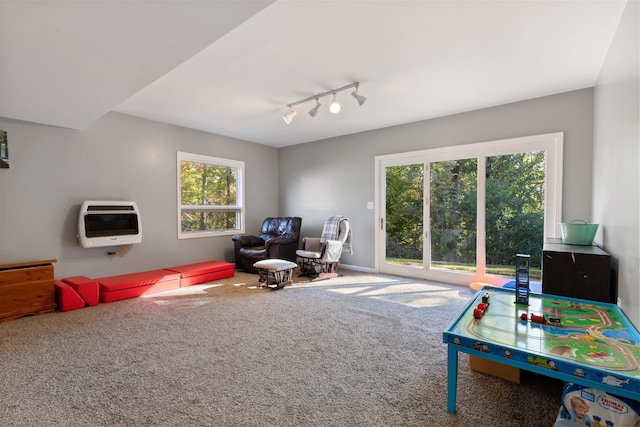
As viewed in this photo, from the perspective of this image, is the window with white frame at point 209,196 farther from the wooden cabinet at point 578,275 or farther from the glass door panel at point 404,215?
the wooden cabinet at point 578,275

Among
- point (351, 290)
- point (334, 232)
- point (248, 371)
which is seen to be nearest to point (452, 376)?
point (248, 371)

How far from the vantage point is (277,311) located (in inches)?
127

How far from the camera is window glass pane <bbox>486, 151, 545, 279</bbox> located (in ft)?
12.3

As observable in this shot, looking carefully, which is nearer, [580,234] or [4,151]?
[580,234]

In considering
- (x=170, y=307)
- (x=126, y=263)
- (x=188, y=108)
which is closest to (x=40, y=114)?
(x=188, y=108)

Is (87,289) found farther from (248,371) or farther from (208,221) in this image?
(248,371)

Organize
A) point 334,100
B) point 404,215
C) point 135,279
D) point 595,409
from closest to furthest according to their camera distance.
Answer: point 595,409 → point 334,100 → point 135,279 → point 404,215

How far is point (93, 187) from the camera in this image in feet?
13.1

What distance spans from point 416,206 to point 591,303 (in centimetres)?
290

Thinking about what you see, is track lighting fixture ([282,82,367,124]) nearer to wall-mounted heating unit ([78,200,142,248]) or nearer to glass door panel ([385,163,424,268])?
glass door panel ([385,163,424,268])

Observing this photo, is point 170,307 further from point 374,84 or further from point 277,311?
point 374,84

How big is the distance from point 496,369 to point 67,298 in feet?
13.7

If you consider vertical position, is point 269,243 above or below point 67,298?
above

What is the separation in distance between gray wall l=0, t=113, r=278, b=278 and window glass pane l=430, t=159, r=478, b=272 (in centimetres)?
385
